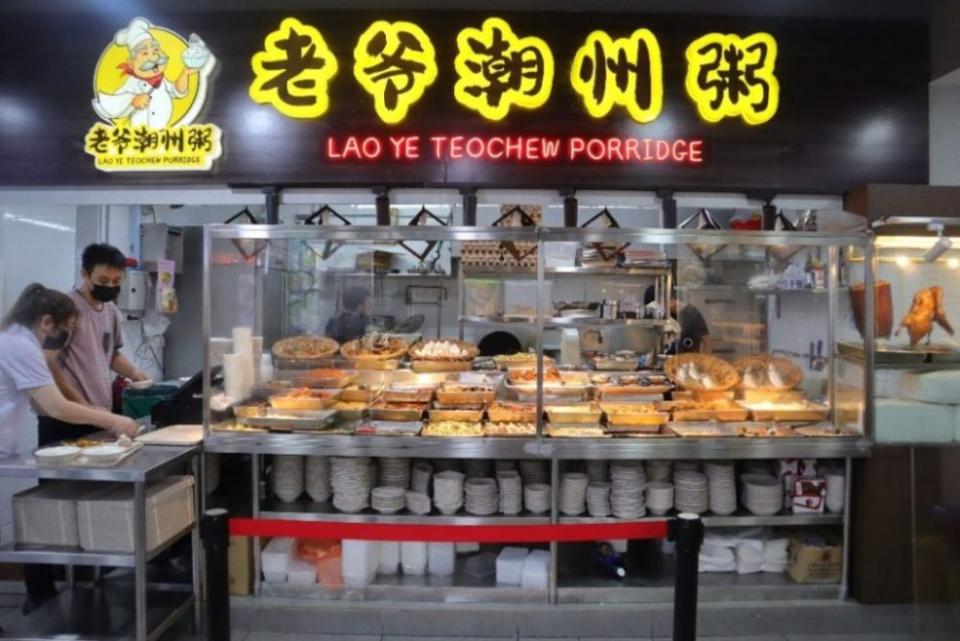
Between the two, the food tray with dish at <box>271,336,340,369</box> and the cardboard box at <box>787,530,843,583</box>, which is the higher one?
the food tray with dish at <box>271,336,340,369</box>

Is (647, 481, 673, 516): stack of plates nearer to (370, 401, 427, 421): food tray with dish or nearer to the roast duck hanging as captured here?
(370, 401, 427, 421): food tray with dish

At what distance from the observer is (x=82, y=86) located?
4406mm

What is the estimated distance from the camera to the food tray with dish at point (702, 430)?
395 centimetres

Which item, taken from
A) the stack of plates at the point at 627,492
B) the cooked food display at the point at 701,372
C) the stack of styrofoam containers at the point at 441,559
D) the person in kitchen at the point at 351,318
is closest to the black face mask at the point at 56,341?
the person in kitchen at the point at 351,318

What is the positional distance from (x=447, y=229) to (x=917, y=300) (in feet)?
10.6

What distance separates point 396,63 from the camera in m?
4.25

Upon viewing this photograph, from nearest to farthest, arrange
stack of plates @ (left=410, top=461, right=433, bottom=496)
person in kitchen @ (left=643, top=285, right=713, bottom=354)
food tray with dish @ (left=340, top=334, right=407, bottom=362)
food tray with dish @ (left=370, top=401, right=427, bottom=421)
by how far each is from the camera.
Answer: stack of plates @ (left=410, top=461, right=433, bottom=496), food tray with dish @ (left=370, top=401, right=427, bottom=421), food tray with dish @ (left=340, top=334, right=407, bottom=362), person in kitchen @ (left=643, top=285, right=713, bottom=354)

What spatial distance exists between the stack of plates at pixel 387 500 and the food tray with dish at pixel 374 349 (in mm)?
989

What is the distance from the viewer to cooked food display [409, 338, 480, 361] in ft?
15.5

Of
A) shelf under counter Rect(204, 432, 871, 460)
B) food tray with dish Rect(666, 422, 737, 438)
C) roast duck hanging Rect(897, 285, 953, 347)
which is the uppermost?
roast duck hanging Rect(897, 285, 953, 347)

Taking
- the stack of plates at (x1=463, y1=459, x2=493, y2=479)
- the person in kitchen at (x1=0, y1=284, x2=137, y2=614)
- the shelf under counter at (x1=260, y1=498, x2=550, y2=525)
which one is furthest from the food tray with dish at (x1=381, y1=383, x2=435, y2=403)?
the person in kitchen at (x1=0, y1=284, x2=137, y2=614)

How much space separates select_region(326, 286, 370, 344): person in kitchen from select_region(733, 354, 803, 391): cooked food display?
2767mm

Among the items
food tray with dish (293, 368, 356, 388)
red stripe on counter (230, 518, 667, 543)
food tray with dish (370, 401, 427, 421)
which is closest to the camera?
red stripe on counter (230, 518, 667, 543)

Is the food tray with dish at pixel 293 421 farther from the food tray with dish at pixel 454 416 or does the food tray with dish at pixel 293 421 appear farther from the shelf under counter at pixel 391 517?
the food tray with dish at pixel 454 416
